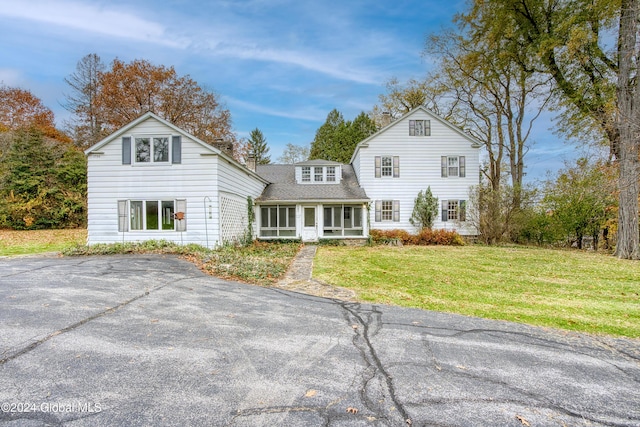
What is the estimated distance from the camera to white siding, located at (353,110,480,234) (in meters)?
19.7

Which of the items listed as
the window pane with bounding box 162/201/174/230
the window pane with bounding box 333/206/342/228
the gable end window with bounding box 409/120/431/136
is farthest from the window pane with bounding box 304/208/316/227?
the gable end window with bounding box 409/120/431/136

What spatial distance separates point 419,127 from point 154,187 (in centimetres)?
1522

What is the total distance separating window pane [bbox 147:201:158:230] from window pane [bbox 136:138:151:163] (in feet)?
6.22

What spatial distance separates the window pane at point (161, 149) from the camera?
13.7 metres

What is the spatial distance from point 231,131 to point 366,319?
96.8ft

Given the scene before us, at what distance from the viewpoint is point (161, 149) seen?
13672 mm

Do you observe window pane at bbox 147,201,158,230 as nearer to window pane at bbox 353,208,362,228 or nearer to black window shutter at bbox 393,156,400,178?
window pane at bbox 353,208,362,228

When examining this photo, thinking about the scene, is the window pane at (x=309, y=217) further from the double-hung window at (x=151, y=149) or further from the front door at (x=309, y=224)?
the double-hung window at (x=151, y=149)

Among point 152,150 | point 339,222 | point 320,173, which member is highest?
point 152,150

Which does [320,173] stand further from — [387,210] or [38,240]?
[38,240]

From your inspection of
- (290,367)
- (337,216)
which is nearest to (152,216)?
(337,216)

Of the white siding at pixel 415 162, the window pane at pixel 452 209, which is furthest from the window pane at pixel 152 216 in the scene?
the window pane at pixel 452 209

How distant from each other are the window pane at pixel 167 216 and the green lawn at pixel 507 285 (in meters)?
6.44

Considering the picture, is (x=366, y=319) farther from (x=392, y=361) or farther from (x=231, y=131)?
(x=231, y=131)
